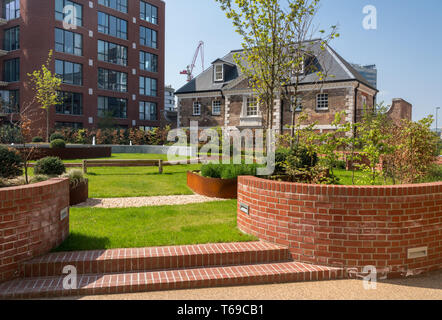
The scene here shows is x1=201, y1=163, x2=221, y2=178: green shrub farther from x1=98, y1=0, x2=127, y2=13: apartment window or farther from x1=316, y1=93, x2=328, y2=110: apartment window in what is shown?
x1=98, y1=0, x2=127, y2=13: apartment window

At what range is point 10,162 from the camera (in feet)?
33.3

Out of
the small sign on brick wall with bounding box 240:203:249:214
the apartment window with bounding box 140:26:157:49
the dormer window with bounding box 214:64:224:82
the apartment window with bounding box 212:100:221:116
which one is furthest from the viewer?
the apartment window with bounding box 140:26:157:49

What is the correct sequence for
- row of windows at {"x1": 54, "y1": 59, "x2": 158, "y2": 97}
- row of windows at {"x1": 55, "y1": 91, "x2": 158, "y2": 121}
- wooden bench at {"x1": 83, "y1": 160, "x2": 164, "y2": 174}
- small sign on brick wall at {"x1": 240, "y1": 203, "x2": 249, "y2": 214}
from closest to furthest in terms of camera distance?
small sign on brick wall at {"x1": 240, "y1": 203, "x2": 249, "y2": 214} < wooden bench at {"x1": 83, "y1": 160, "x2": 164, "y2": 174} < row of windows at {"x1": 54, "y1": 59, "x2": 158, "y2": 97} < row of windows at {"x1": 55, "y1": 91, "x2": 158, "y2": 121}

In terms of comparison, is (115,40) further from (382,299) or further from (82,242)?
(382,299)

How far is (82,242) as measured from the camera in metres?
5.68

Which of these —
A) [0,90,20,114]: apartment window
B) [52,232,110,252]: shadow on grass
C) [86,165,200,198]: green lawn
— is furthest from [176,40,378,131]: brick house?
[52,232,110,252]: shadow on grass

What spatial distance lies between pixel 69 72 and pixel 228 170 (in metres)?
31.8

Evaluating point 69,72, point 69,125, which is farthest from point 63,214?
point 69,72

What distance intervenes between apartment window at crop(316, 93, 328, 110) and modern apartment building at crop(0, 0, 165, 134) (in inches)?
877

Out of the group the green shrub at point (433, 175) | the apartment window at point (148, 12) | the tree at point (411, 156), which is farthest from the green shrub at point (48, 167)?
the apartment window at point (148, 12)

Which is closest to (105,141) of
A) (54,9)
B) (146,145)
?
(146,145)

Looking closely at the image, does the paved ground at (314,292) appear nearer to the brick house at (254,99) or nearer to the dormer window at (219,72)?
the brick house at (254,99)

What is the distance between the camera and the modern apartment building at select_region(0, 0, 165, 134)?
111 feet

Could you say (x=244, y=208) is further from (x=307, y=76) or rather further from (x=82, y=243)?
(x=307, y=76)
